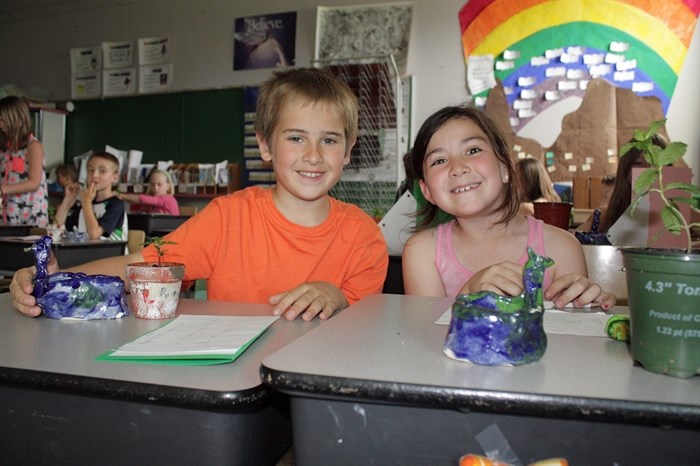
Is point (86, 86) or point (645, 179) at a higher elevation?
point (86, 86)

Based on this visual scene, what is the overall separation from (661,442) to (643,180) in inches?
11.3

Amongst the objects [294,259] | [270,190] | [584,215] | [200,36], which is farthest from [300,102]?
[200,36]

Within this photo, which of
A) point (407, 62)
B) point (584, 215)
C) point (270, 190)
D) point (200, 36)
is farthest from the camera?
point (200, 36)

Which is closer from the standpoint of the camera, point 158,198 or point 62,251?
point 62,251

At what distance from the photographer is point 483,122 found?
145 centimetres

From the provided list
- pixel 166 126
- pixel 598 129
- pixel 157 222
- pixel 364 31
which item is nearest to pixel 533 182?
pixel 598 129

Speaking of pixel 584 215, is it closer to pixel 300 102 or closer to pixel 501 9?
pixel 501 9

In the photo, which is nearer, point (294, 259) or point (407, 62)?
point (294, 259)

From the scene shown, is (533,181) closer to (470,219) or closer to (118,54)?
(470,219)

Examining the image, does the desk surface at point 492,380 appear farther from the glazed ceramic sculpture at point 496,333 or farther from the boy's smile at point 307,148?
the boy's smile at point 307,148

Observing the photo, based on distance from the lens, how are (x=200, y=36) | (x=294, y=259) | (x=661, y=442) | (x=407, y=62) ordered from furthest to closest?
(x=200, y=36), (x=407, y=62), (x=294, y=259), (x=661, y=442)

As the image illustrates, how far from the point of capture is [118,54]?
5.86 meters

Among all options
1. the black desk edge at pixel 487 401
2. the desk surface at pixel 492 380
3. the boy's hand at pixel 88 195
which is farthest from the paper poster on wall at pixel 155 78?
the black desk edge at pixel 487 401

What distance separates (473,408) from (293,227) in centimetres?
96
